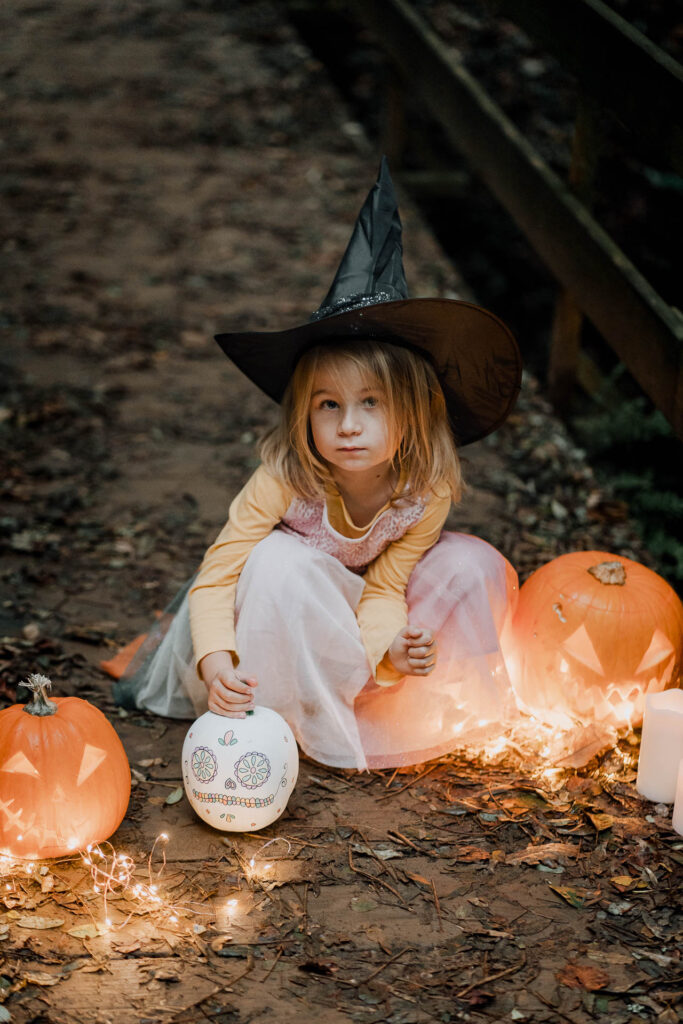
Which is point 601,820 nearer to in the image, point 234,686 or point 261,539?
point 234,686

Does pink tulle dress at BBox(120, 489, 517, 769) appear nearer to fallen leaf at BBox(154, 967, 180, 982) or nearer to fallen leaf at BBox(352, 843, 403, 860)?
fallen leaf at BBox(352, 843, 403, 860)

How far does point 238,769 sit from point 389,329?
3.74 ft

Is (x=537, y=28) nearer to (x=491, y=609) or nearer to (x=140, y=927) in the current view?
(x=491, y=609)

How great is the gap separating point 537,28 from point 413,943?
391 cm

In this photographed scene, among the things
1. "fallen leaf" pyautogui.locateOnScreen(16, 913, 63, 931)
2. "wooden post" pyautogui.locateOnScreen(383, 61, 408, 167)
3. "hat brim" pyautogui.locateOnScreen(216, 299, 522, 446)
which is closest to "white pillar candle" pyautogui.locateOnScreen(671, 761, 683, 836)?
"hat brim" pyautogui.locateOnScreen(216, 299, 522, 446)

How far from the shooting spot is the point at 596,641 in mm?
3000

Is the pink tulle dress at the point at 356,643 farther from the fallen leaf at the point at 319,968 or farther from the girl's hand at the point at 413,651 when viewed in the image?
the fallen leaf at the point at 319,968

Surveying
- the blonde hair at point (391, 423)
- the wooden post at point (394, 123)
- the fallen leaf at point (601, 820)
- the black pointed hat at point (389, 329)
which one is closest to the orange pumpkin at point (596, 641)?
the fallen leaf at point (601, 820)

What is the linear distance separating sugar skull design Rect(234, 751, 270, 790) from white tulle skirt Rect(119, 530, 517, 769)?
0.34 meters

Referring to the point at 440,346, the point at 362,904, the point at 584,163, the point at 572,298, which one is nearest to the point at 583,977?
the point at 362,904

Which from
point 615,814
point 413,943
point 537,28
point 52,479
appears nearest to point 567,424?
point 537,28

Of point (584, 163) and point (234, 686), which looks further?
point (584, 163)

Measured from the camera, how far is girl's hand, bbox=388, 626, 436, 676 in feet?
9.20

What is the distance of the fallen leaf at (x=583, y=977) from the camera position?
2.32 metres
